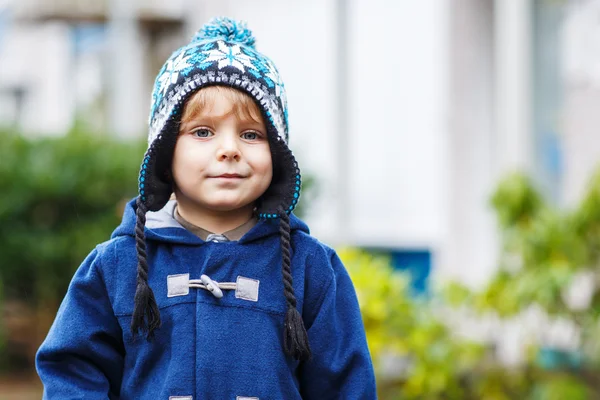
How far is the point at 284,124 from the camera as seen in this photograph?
276cm

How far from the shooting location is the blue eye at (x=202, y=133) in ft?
8.68

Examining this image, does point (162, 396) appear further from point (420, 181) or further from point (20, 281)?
point (420, 181)

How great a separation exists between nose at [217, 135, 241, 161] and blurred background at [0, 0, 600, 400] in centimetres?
254

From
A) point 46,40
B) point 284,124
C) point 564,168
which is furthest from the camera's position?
point 46,40

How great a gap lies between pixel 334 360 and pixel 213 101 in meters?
0.72

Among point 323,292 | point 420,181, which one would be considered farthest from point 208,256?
point 420,181

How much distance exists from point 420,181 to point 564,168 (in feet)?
6.43

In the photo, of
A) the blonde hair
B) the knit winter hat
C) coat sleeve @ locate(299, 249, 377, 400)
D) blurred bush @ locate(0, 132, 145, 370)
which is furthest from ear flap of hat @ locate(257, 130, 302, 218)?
blurred bush @ locate(0, 132, 145, 370)

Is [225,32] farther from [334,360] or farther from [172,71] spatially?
[334,360]

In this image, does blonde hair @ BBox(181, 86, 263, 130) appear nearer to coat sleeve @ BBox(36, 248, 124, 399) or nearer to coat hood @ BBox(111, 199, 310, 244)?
coat hood @ BBox(111, 199, 310, 244)

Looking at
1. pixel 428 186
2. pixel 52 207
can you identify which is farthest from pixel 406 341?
pixel 428 186

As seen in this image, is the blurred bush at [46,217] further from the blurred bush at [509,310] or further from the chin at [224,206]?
the chin at [224,206]

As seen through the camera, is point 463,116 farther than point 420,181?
No

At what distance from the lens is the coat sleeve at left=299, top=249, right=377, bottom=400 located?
268cm
